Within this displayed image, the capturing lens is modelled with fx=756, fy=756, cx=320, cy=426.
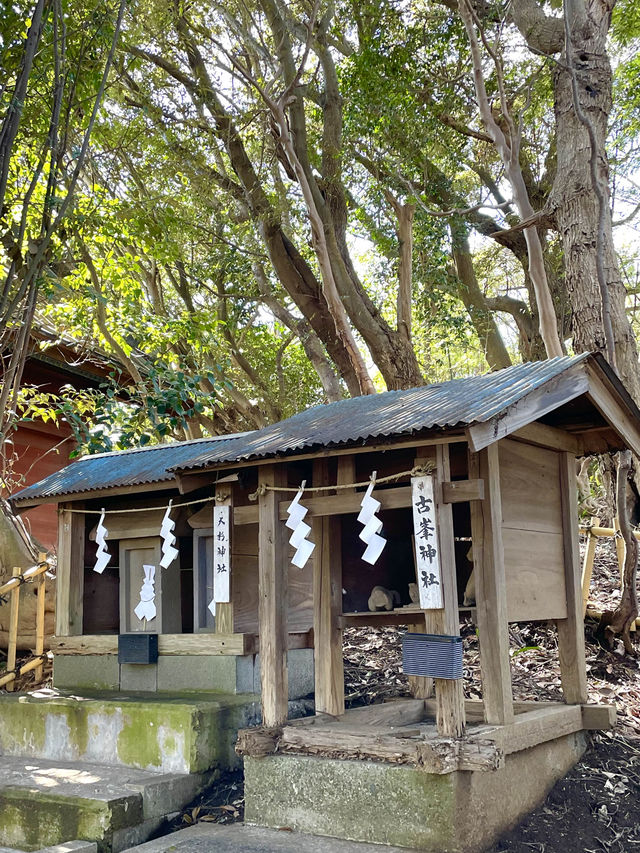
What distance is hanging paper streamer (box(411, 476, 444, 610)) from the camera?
505cm

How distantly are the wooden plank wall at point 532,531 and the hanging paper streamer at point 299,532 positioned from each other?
5.03 ft

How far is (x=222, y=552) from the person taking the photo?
6.59 metres

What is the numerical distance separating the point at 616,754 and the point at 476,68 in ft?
26.5

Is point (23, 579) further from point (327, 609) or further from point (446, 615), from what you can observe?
point (446, 615)

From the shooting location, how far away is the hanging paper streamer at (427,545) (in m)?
5.05

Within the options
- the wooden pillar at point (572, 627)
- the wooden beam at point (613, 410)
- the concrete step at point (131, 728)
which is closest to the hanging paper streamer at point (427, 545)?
the wooden beam at point (613, 410)

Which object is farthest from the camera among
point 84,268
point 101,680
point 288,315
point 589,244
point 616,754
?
point 288,315

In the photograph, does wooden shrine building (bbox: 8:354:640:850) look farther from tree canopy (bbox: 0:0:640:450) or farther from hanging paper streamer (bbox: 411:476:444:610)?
tree canopy (bbox: 0:0:640:450)

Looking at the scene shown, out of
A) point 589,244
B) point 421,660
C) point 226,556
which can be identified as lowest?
point 421,660

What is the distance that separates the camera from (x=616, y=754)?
6402 millimetres

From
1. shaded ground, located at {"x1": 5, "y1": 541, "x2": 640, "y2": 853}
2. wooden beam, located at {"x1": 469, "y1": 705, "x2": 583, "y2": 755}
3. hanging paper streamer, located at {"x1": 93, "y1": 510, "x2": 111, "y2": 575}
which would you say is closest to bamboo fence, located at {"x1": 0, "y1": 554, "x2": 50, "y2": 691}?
shaded ground, located at {"x1": 5, "y1": 541, "x2": 640, "y2": 853}

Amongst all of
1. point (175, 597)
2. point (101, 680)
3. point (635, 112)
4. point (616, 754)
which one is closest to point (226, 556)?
point (175, 597)

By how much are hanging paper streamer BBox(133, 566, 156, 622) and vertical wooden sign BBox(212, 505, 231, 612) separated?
146 centimetres

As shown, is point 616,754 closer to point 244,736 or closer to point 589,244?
point 244,736
